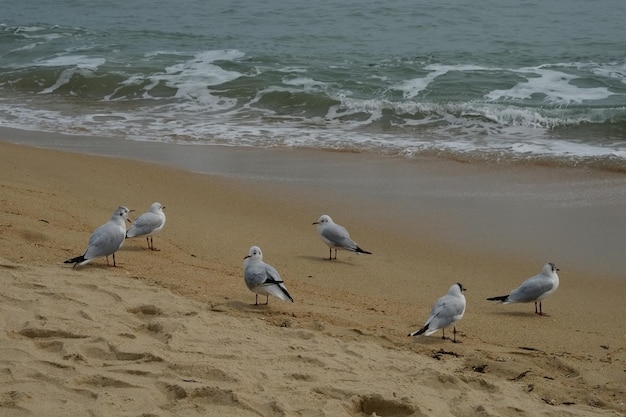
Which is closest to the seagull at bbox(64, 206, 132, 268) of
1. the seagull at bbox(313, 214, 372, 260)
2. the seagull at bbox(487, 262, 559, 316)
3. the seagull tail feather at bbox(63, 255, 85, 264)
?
the seagull tail feather at bbox(63, 255, 85, 264)

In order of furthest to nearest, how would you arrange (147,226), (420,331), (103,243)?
(147,226) < (103,243) < (420,331)

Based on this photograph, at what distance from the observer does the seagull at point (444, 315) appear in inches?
233

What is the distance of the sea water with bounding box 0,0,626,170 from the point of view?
13500 millimetres

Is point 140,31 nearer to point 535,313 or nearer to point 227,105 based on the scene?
point 227,105

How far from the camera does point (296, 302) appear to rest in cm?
649

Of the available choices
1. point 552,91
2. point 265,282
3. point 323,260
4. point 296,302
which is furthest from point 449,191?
point 552,91

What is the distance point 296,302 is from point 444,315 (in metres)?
1.13

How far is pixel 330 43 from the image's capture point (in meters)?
21.4

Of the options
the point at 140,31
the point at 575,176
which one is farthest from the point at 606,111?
the point at 140,31

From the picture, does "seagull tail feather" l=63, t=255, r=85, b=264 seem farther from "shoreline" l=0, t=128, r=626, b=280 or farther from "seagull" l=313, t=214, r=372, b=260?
"shoreline" l=0, t=128, r=626, b=280

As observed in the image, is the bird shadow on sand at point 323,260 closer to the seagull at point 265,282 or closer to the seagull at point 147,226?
the seagull at point 147,226

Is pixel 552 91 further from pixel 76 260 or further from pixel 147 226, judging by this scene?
pixel 76 260

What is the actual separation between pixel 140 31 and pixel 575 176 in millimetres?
15717

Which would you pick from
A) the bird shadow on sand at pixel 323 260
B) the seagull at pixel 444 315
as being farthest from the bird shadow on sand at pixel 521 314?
the bird shadow on sand at pixel 323 260
